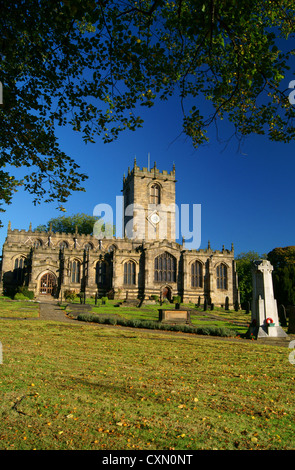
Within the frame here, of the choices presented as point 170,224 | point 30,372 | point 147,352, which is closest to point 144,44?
point 30,372

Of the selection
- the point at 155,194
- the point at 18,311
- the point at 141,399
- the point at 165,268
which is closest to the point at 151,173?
the point at 155,194

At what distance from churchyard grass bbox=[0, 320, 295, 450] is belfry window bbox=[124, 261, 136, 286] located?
3304 centimetres

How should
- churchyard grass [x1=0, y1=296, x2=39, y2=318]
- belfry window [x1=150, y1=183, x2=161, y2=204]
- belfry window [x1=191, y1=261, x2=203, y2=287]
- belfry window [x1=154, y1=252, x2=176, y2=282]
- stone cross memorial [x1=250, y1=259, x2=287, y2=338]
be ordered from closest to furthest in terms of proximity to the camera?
1. stone cross memorial [x1=250, y1=259, x2=287, y2=338]
2. churchyard grass [x1=0, y1=296, x2=39, y2=318]
3. belfry window [x1=154, y1=252, x2=176, y2=282]
4. belfry window [x1=191, y1=261, x2=203, y2=287]
5. belfry window [x1=150, y1=183, x2=161, y2=204]

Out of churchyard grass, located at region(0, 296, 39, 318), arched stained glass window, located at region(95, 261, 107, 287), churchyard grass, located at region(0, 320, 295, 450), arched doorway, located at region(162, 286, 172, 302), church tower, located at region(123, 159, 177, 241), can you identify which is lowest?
churchyard grass, located at region(0, 320, 295, 450)

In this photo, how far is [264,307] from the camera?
1430 cm

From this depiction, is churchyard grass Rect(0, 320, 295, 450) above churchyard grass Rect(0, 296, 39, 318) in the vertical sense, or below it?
below

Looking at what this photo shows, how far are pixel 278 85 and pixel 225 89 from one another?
1.15 m

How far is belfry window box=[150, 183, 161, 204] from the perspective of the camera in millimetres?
56819

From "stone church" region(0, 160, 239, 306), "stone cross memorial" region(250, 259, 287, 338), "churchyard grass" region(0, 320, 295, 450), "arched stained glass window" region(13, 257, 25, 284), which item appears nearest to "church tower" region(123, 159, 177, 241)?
"stone church" region(0, 160, 239, 306)

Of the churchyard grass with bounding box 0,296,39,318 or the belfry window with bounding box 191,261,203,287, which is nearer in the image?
the churchyard grass with bounding box 0,296,39,318

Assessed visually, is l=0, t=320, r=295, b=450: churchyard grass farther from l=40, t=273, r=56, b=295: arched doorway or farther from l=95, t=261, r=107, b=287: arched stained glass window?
l=95, t=261, r=107, b=287: arched stained glass window

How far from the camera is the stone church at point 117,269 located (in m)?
40.3

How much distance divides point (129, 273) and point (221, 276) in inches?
543

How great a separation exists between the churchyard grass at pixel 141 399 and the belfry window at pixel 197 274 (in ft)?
116
